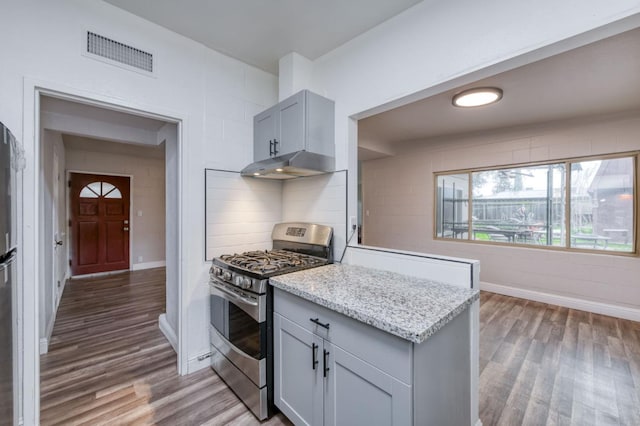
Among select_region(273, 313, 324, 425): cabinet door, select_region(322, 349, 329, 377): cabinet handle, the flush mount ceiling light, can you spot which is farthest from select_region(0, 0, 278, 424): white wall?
the flush mount ceiling light

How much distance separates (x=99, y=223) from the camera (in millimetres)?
5488

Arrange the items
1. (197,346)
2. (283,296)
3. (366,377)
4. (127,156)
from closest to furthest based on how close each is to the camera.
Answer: (366,377), (283,296), (197,346), (127,156)

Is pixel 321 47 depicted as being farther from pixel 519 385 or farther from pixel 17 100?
pixel 519 385

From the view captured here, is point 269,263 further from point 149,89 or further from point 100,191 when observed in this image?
point 100,191

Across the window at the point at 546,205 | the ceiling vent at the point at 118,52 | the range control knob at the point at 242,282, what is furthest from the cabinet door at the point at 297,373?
the window at the point at 546,205

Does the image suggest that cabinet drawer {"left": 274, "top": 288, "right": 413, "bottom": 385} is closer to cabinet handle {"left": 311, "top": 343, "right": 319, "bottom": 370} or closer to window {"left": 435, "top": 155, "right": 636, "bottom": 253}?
Result: cabinet handle {"left": 311, "top": 343, "right": 319, "bottom": 370}

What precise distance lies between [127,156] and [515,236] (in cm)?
748

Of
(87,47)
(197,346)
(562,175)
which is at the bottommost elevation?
(197,346)

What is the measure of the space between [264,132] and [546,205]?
4.19 meters

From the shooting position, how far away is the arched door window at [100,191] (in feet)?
Result: 17.5

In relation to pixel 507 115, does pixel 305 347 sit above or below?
below

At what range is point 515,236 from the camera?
166 inches


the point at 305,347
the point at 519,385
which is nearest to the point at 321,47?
the point at 305,347

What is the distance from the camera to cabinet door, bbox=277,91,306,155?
216cm
